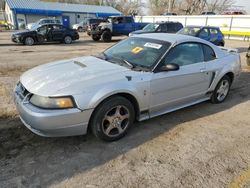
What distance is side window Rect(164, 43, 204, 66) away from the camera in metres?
3.91

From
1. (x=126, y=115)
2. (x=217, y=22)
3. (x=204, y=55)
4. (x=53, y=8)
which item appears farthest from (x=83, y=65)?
(x=53, y=8)

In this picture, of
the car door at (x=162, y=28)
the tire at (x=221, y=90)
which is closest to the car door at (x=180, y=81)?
the tire at (x=221, y=90)

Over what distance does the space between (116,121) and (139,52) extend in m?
1.33

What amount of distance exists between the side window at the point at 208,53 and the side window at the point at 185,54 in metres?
0.12

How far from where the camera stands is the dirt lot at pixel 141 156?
2705 millimetres

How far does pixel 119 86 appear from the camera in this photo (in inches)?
127

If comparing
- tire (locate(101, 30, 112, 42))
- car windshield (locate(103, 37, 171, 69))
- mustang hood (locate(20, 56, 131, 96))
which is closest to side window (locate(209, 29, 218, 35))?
tire (locate(101, 30, 112, 42))

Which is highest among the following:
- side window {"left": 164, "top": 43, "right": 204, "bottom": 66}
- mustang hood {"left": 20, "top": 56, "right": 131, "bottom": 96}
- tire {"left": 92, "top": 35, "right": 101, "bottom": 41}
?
side window {"left": 164, "top": 43, "right": 204, "bottom": 66}

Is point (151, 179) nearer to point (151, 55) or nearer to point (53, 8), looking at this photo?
point (151, 55)

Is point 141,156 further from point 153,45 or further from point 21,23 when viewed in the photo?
point 21,23

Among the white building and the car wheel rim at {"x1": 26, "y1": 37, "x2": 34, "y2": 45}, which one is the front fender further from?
the white building

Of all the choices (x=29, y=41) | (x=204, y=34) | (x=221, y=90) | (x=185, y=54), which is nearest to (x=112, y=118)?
(x=185, y=54)

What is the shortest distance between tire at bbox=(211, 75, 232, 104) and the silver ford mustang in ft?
0.60

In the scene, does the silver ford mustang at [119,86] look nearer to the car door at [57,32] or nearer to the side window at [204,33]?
the side window at [204,33]
